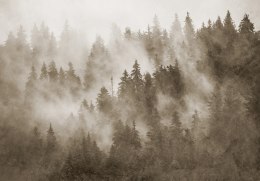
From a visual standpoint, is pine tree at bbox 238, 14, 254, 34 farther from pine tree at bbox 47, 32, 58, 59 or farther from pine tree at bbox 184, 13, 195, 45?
pine tree at bbox 47, 32, 58, 59

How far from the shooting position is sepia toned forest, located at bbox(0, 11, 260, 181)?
6206cm

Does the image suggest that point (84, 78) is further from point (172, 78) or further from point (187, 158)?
point (187, 158)

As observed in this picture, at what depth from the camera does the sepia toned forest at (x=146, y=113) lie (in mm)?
62062

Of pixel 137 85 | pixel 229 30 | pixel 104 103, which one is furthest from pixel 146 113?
pixel 229 30

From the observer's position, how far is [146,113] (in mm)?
76750

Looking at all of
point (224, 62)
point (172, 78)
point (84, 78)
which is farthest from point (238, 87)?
point (84, 78)

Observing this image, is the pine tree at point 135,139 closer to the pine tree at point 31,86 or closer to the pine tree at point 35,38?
the pine tree at point 31,86

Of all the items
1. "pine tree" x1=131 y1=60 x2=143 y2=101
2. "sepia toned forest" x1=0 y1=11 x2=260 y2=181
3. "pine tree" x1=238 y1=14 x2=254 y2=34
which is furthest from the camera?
"pine tree" x1=238 y1=14 x2=254 y2=34

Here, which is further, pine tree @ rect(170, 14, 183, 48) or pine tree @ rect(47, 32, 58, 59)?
pine tree @ rect(47, 32, 58, 59)

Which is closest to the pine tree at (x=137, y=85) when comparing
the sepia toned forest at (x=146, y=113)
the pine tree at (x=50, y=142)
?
the sepia toned forest at (x=146, y=113)

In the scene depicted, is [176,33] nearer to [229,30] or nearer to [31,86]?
[229,30]

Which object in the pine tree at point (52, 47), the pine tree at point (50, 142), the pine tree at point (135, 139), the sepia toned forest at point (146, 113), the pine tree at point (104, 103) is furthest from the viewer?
the pine tree at point (52, 47)

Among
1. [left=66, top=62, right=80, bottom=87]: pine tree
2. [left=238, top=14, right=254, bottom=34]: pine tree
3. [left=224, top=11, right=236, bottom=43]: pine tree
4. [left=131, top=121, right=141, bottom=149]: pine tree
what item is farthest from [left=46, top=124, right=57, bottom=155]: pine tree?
[left=238, top=14, right=254, bottom=34]: pine tree

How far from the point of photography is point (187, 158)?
65125mm
